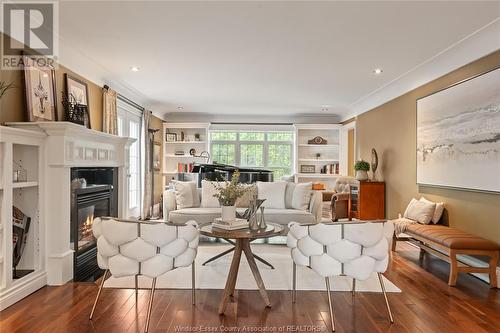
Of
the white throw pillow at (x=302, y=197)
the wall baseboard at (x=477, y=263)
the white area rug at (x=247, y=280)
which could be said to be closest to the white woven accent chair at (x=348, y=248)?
the white area rug at (x=247, y=280)

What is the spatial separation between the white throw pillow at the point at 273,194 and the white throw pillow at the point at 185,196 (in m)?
1.07

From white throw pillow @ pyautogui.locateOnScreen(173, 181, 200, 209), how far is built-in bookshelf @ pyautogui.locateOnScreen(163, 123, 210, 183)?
3712 mm

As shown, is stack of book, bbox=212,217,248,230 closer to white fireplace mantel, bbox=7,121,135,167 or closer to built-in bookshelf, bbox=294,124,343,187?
white fireplace mantel, bbox=7,121,135,167

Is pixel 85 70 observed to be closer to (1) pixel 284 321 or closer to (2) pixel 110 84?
(2) pixel 110 84

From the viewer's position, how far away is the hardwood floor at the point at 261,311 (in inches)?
98.8

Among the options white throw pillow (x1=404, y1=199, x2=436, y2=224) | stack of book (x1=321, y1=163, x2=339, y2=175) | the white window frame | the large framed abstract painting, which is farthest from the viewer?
Answer: the white window frame

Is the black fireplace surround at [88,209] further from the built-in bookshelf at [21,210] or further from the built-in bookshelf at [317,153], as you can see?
the built-in bookshelf at [317,153]

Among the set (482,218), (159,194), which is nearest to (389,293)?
(482,218)

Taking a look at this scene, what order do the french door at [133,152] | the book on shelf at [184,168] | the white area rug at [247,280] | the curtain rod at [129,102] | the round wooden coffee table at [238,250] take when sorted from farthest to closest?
the book on shelf at [184,168]
the french door at [133,152]
the curtain rod at [129,102]
the white area rug at [247,280]
the round wooden coffee table at [238,250]

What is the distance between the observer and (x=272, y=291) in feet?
10.6

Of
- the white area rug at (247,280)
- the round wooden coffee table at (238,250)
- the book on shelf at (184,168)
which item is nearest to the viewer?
the round wooden coffee table at (238,250)

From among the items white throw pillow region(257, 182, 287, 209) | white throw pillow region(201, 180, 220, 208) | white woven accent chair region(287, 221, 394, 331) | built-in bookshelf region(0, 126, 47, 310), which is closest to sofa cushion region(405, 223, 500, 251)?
white woven accent chair region(287, 221, 394, 331)

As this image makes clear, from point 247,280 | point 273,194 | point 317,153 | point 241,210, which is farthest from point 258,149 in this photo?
point 247,280

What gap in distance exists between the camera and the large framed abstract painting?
354 centimetres
